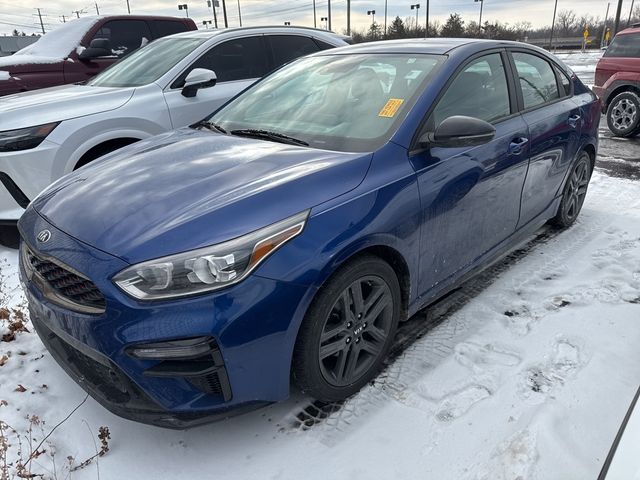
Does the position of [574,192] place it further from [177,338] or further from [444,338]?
[177,338]

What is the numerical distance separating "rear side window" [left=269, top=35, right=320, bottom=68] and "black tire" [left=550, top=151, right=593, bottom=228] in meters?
3.19

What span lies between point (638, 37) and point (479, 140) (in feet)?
25.8

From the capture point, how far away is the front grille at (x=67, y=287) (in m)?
1.93

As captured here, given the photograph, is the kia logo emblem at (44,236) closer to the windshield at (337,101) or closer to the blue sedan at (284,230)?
the blue sedan at (284,230)

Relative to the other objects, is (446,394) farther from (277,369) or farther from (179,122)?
(179,122)

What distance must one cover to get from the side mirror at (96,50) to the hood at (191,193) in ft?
15.8

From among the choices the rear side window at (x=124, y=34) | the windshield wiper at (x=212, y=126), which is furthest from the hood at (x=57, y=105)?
the rear side window at (x=124, y=34)

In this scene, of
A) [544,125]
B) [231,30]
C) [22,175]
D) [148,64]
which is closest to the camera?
[544,125]

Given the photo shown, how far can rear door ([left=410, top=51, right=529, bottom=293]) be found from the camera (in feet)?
8.66

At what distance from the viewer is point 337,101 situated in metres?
2.93

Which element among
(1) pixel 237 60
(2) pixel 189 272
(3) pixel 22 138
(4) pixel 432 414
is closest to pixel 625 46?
(1) pixel 237 60

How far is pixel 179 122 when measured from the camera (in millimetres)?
4746

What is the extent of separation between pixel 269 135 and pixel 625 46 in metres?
8.46

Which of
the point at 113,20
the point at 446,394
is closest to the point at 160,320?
the point at 446,394
